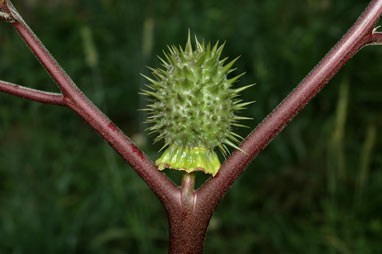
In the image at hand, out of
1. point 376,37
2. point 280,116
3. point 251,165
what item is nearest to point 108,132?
point 280,116

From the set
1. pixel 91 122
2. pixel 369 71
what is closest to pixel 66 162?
pixel 369 71

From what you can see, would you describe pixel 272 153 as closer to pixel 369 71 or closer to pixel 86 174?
pixel 369 71

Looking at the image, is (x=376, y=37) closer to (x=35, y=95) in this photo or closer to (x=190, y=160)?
(x=190, y=160)

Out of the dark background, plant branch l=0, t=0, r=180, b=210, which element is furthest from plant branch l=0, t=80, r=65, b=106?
the dark background

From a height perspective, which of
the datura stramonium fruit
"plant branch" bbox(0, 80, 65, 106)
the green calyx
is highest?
"plant branch" bbox(0, 80, 65, 106)

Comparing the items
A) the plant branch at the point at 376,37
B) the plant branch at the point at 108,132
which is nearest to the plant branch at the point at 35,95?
the plant branch at the point at 108,132

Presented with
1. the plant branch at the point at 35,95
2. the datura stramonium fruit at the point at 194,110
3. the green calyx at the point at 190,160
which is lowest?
the green calyx at the point at 190,160

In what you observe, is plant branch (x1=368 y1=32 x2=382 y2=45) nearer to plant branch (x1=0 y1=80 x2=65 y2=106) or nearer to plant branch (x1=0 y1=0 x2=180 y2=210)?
plant branch (x1=0 y1=0 x2=180 y2=210)

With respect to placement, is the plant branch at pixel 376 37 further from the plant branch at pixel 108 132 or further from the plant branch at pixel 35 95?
the plant branch at pixel 35 95
